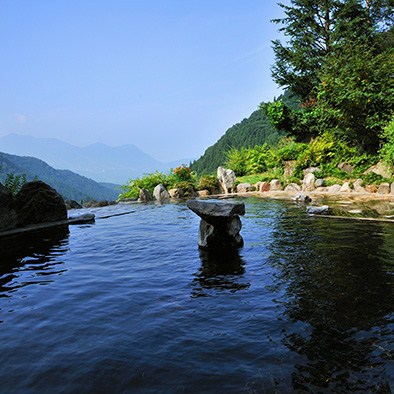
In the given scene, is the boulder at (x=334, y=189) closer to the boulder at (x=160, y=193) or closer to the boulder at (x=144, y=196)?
the boulder at (x=160, y=193)

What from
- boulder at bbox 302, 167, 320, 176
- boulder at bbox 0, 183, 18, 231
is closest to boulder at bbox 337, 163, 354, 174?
boulder at bbox 302, 167, 320, 176

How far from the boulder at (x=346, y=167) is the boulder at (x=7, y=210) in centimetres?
2130

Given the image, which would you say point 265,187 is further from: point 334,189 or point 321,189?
point 334,189

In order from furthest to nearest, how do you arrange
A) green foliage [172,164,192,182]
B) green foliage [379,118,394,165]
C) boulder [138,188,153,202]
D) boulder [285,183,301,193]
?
1. green foliage [172,164,192,182]
2. boulder [138,188,153,202]
3. boulder [285,183,301,193]
4. green foliage [379,118,394,165]

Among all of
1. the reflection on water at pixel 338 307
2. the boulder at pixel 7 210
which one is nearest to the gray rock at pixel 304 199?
the reflection on water at pixel 338 307

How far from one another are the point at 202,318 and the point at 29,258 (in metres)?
6.35

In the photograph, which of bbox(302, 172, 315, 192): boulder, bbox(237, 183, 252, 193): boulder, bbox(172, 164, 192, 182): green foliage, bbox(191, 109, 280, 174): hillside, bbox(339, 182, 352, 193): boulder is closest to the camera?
bbox(339, 182, 352, 193): boulder

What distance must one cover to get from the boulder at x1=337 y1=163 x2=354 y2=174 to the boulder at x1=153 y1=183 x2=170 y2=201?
13276mm

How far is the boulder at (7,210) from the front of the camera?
12848 millimetres

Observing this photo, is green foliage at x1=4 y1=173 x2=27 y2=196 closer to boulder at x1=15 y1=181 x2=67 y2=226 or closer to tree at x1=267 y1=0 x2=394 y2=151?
boulder at x1=15 y1=181 x2=67 y2=226

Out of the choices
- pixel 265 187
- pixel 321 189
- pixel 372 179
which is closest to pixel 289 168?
pixel 265 187

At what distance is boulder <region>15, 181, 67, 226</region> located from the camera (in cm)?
1441

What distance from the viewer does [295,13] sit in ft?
110

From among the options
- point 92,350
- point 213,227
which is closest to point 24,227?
point 213,227
